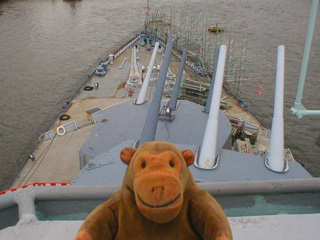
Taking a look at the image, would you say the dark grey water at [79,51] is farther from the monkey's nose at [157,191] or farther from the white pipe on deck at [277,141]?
the monkey's nose at [157,191]

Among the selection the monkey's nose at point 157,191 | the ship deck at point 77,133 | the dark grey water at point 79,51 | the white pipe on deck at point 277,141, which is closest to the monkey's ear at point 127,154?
the monkey's nose at point 157,191

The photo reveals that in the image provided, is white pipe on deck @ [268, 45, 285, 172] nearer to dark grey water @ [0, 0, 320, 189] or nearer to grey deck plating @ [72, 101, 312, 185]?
grey deck plating @ [72, 101, 312, 185]

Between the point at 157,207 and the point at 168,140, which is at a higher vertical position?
the point at 157,207

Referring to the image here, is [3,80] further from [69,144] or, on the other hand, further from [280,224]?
[280,224]

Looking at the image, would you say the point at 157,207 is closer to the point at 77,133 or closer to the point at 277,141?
the point at 277,141

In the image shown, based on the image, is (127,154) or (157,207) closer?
(157,207)

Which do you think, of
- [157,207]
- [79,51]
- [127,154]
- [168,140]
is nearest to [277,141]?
[168,140]
